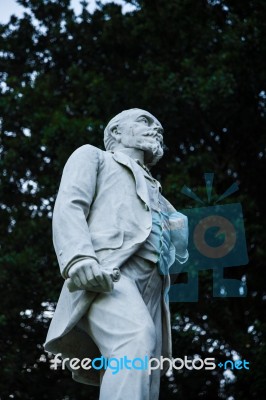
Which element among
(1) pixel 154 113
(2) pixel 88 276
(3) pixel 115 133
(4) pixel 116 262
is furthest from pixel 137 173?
(1) pixel 154 113

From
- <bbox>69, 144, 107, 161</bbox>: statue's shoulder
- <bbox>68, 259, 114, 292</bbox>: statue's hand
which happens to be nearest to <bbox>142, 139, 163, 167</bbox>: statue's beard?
<bbox>69, 144, 107, 161</bbox>: statue's shoulder

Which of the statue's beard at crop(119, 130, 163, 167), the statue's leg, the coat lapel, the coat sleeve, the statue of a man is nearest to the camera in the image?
the statue's leg

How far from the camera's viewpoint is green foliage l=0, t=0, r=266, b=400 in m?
11.1

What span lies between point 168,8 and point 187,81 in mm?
1436

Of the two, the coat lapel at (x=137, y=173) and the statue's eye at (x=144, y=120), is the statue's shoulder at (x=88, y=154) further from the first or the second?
the statue's eye at (x=144, y=120)

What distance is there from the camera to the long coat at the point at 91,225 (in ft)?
14.4

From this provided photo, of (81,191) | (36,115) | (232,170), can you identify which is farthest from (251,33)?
(81,191)

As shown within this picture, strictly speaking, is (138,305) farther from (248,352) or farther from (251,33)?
(251,33)

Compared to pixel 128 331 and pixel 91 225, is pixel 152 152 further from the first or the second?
pixel 128 331

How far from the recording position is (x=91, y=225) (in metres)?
4.68

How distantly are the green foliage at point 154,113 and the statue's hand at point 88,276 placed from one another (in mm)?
6253


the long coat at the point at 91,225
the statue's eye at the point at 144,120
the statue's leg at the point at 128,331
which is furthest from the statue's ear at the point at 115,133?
the statue's leg at the point at 128,331

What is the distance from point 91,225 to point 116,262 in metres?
0.33

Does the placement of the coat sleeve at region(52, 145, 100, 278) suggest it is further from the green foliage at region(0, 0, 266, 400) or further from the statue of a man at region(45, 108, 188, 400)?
the green foliage at region(0, 0, 266, 400)
